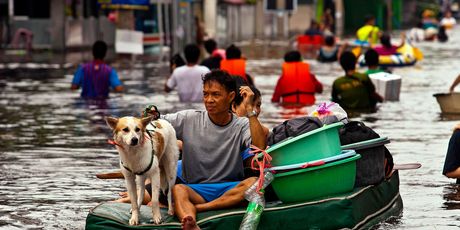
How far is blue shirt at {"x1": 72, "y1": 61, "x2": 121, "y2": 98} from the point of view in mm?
21375

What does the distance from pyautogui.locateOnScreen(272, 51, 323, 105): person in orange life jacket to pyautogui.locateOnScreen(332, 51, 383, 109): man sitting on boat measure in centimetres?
110

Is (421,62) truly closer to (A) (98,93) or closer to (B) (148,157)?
(A) (98,93)

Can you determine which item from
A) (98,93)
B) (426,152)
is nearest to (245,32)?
(98,93)

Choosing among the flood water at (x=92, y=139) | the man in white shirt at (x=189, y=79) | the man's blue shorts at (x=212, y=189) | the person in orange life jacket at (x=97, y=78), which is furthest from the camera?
the person in orange life jacket at (x=97, y=78)

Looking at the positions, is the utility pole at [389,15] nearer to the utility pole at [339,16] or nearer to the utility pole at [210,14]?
the utility pole at [339,16]

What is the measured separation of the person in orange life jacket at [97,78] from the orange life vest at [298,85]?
266cm

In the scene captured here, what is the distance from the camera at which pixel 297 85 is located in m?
21.8

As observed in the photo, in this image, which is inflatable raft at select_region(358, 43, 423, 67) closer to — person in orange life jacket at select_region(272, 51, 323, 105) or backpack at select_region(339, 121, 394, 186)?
person in orange life jacket at select_region(272, 51, 323, 105)

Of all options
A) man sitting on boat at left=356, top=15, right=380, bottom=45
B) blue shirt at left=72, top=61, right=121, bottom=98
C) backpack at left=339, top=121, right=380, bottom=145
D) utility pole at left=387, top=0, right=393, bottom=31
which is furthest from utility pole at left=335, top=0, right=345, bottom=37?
backpack at left=339, top=121, right=380, bottom=145

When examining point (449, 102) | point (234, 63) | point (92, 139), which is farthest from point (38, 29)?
point (92, 139)

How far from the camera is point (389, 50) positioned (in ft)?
112

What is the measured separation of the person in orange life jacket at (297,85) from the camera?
21.7m

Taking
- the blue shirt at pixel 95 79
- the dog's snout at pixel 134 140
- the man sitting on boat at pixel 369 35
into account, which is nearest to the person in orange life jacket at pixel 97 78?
the blue shirt at pixel 95 79

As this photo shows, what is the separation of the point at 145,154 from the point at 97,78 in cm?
1294
